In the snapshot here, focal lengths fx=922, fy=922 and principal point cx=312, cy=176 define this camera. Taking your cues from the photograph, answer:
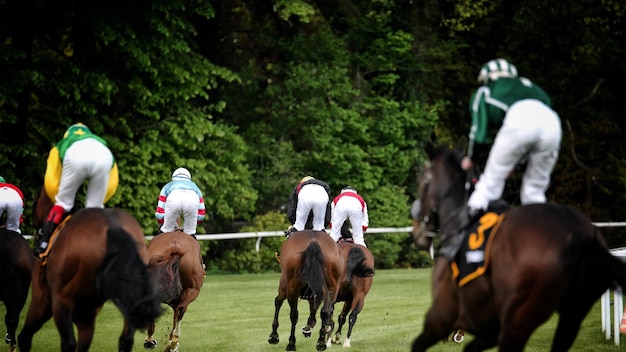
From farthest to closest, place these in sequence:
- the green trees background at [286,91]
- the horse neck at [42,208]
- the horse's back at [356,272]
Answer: the green trees background at [286,91] → the horse's back at [356,272] → the horse neck at [42,208]

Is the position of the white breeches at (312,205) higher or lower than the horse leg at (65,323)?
higher

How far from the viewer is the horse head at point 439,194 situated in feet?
23.8

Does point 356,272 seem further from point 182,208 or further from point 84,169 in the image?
point 84,169

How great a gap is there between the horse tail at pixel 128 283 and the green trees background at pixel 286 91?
651 inches

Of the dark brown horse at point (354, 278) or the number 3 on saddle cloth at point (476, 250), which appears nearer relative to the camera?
→ the number 3 on saddle cloth at point (476, 250)

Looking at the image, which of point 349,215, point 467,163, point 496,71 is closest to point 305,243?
point 349,215

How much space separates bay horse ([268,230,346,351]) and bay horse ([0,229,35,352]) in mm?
3345

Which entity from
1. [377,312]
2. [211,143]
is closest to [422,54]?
[211,143]

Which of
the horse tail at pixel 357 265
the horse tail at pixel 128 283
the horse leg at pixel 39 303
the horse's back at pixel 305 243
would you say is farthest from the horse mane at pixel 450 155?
the horse tail at pixel 357 265

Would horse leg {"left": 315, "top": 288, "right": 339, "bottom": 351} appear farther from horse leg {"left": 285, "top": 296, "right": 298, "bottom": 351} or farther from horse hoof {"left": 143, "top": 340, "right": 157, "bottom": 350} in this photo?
horse hoof {"left": 143, "top": 340, "right": 157, "bottom": 350}

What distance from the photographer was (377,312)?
17000mm

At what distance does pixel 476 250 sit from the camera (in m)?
6.57

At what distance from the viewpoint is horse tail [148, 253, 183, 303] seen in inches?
467

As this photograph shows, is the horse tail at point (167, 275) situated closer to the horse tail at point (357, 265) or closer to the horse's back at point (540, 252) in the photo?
the horse tail at point (357, 265)
